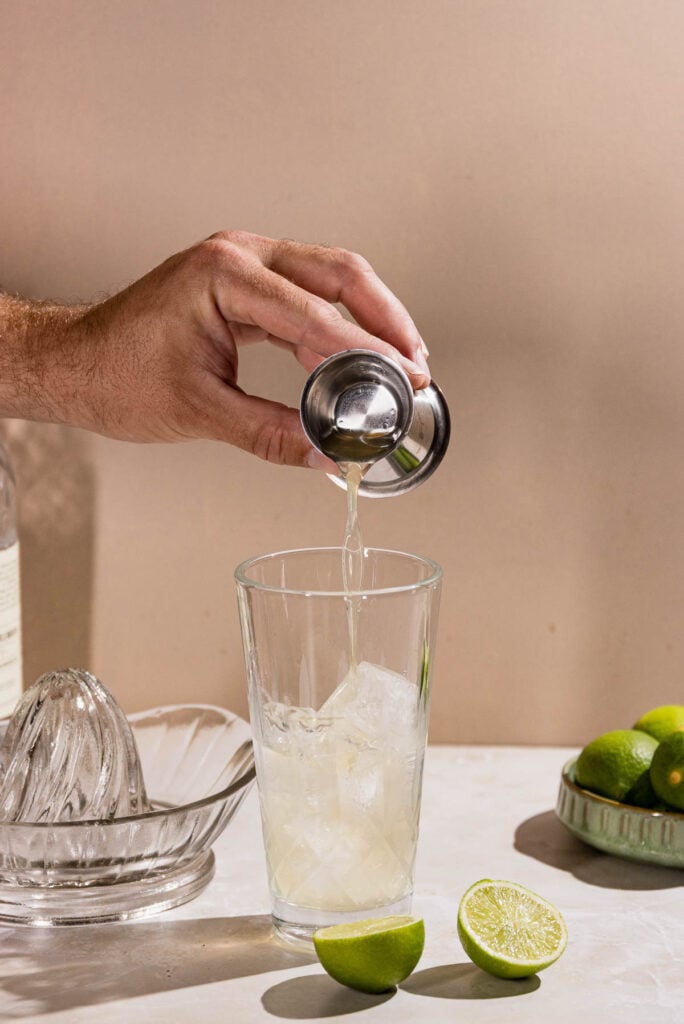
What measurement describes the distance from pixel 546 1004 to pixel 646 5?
3.07 feet

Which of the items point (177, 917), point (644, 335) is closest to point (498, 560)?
point (644, 335)

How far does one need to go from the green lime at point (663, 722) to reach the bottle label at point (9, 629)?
0.58 meters

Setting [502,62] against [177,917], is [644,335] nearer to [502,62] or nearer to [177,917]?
[502,62]

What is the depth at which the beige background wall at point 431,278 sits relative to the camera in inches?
46.4

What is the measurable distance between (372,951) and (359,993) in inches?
1.8

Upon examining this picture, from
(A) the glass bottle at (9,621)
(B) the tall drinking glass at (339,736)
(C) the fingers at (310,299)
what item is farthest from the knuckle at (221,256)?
(A) the glass bottle at (9,621)

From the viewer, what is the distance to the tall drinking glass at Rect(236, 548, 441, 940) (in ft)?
2.55

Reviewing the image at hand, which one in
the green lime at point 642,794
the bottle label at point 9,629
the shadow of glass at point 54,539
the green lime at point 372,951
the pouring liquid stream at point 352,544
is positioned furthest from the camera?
the shadow of glass at point 54,539

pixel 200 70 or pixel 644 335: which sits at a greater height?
pixel 200 70

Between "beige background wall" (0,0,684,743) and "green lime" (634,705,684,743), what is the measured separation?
0.76 ft

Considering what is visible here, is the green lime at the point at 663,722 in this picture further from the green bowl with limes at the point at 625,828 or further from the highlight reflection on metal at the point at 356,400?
the highlight reflection on metal at the point at 356,400

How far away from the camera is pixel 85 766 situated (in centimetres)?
94

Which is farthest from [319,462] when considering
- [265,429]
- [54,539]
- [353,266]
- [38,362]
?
[54,539]

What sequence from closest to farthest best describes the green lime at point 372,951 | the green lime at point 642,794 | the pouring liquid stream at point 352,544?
the green lime at point 372,951 → the pouring liquid stream at point 352,544 → the green lime at point 642,794
